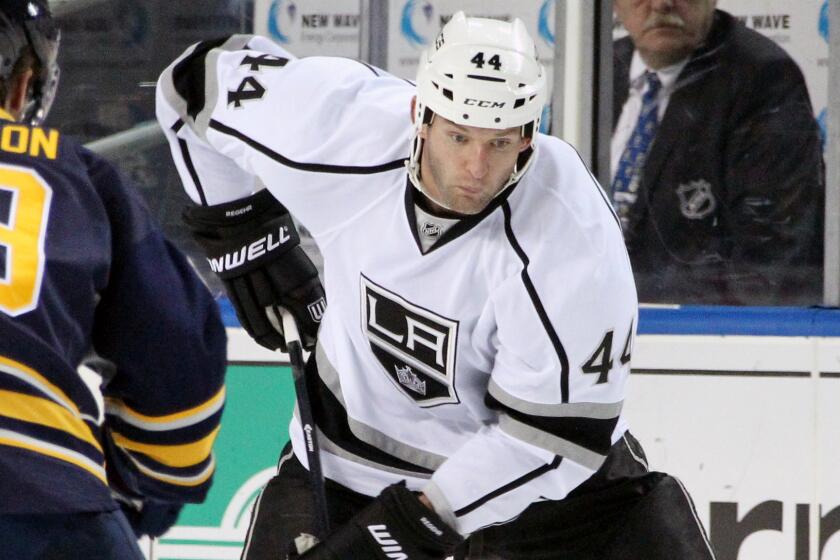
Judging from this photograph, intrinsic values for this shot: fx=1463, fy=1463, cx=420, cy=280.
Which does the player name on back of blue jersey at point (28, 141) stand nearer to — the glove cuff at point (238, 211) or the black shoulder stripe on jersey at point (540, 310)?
the black shoulder stripe on jersey at point (540, 310)

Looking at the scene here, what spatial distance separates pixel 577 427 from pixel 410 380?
0.29 metres

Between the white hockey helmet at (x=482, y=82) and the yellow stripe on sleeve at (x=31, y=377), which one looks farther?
the white hockey helmet at (x=482, y=82)

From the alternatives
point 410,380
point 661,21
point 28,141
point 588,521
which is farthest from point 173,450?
point 661,21

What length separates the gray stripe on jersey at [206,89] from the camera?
2.35 metres

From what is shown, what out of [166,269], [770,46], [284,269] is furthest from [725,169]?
[166,269]

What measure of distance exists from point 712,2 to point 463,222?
1281mm

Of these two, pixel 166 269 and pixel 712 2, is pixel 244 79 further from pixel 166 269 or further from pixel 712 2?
pixel 712 2

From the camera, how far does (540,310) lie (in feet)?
6.46

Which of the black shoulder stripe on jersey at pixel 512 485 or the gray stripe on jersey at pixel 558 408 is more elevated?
the gray stripe on jersey at pixel 558 408

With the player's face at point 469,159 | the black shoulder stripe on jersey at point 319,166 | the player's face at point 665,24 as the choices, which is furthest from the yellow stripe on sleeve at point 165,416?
the player's face at point 665,24

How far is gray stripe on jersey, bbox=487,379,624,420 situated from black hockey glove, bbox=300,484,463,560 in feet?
0.63

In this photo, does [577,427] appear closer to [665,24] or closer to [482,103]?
[482,103]

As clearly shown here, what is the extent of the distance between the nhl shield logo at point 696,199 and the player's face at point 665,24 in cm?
27

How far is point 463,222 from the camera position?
204 centimetres
